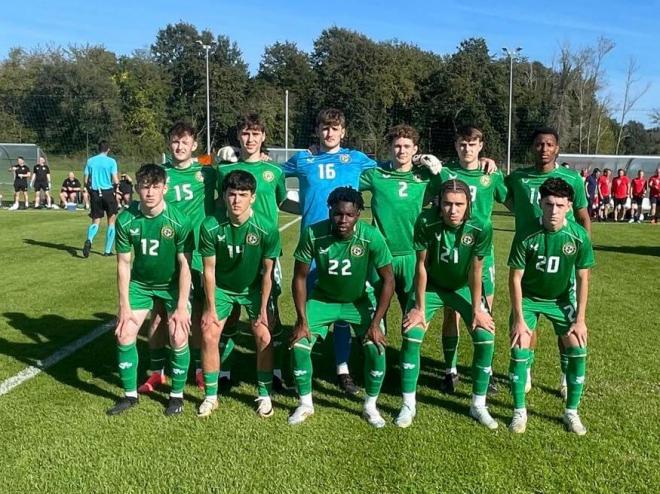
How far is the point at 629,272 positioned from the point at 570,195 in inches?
282

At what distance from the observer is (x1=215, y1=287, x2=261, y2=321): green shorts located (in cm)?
446

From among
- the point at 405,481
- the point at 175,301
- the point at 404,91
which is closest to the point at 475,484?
the point at 405,481

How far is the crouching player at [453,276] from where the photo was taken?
14.0 feet

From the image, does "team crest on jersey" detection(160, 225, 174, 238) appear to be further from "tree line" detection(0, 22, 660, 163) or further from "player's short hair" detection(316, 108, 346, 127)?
"tree line" detection(0, 22, 660, 163)

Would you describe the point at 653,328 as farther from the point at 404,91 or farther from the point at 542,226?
the point at 404,91

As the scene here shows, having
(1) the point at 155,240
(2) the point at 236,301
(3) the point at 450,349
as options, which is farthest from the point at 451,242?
(1) the point at 155,240

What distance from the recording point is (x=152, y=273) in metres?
4.52

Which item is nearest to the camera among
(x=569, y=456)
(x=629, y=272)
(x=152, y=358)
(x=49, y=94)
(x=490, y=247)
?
(x=569, y=456)

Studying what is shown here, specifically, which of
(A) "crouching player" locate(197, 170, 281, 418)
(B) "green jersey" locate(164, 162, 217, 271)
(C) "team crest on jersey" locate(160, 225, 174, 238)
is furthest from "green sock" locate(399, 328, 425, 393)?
(B) "green jersey" locate(164, 162, 217, 271)

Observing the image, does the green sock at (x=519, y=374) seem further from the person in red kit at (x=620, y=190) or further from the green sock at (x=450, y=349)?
the person in red kit at (x=620, y=190)

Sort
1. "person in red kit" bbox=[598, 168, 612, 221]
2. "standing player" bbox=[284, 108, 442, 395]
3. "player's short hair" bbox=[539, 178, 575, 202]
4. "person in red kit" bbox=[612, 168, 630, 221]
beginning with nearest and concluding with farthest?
"player's short hair" bbox=[539, 178, 575, 202], "standing player" bbox=[284, 108, 442, 395], "person in red kit" bbox=[612, 168, 630, 221], "person in red kit" bbox=[598, 168, 612, 221]

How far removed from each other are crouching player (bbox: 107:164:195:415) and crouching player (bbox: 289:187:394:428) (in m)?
0.82

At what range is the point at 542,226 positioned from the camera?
4.25 m

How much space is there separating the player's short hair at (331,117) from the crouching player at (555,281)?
1.67 m
